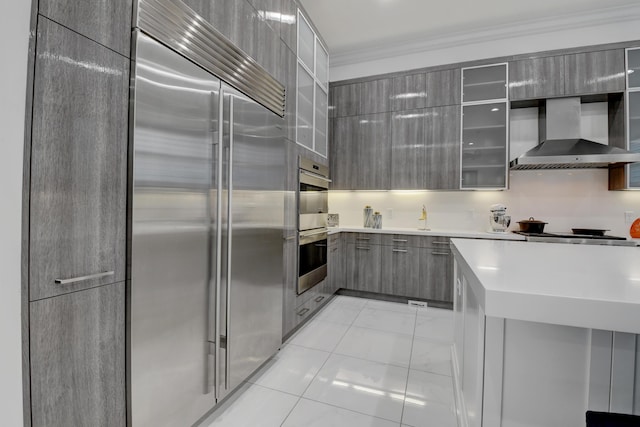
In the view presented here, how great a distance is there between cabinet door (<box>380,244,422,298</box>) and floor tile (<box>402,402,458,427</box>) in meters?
1.83

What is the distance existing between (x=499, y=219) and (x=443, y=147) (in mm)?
1090

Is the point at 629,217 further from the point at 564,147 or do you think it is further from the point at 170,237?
the point at 170,237

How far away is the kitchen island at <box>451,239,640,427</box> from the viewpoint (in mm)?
634

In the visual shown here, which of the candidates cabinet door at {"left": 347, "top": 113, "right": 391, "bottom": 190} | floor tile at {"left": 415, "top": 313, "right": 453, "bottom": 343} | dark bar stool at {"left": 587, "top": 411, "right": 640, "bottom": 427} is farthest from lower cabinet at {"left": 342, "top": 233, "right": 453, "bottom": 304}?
dark bar stool at {"left": 587, "top": 411, "right": 640, "bottom": 427}

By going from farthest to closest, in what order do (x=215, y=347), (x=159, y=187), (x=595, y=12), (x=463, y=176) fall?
(x=463, y=176) → (x=595, y=12) → (x=215, y=347) → (x=159, y=187)

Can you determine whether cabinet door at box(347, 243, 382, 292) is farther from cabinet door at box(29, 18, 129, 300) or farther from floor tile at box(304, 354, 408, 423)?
cabinet door at box(29, 18, 129, 300)

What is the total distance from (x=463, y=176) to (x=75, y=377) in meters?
3.83

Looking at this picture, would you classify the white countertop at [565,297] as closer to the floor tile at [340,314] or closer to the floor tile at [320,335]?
the floor tile at [320,335]

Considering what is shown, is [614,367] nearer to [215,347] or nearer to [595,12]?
[215,347]

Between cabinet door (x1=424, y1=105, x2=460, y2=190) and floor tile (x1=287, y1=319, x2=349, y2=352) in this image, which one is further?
cabinet door (x1=424, y1=105, x2=460, y2=190)

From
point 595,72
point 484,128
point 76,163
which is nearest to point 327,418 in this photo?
point 76,163

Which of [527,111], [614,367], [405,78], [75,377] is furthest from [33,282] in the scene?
[527,111]

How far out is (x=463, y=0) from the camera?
3049 millimetres

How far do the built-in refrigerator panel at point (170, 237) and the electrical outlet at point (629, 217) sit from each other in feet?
14.4
